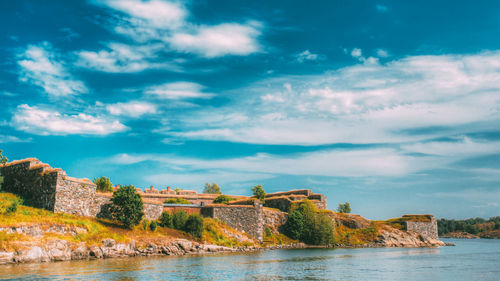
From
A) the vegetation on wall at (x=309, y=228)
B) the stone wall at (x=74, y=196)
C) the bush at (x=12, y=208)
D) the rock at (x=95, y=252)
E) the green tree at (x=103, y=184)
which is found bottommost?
the rock at (x=95, y=252)

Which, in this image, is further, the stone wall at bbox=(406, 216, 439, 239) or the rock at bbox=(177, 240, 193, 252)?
the stone wall at bbox=(406, 216, 439, 239)

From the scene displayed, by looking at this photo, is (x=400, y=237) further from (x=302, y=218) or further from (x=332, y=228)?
(x=302, y=218)

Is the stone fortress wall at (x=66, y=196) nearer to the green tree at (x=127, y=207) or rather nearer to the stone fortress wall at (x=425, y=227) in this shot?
the green tree at (x=127, y=207)

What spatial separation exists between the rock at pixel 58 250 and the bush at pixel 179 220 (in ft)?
72.0

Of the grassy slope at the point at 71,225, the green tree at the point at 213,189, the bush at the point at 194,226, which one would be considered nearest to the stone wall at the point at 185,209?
the bush at the point at 194,226

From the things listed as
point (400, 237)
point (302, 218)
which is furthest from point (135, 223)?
point (400, 237)

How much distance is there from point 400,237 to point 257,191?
136 feet

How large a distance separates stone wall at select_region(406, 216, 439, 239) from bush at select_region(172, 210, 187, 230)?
237ft

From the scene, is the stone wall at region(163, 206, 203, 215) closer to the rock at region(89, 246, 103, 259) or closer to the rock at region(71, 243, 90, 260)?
the rock at region(89, 246, 103, 259)

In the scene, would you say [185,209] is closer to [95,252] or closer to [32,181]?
[95,252]

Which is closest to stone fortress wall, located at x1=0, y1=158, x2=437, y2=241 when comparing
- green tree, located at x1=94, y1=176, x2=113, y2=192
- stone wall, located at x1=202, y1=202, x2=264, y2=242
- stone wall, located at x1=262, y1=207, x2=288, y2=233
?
stone wall, located at x1=202, y1=202, x2=264, y2=242

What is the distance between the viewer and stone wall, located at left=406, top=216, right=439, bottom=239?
362 ft

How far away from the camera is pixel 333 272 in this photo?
39844mm

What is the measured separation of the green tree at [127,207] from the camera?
2245 inches
